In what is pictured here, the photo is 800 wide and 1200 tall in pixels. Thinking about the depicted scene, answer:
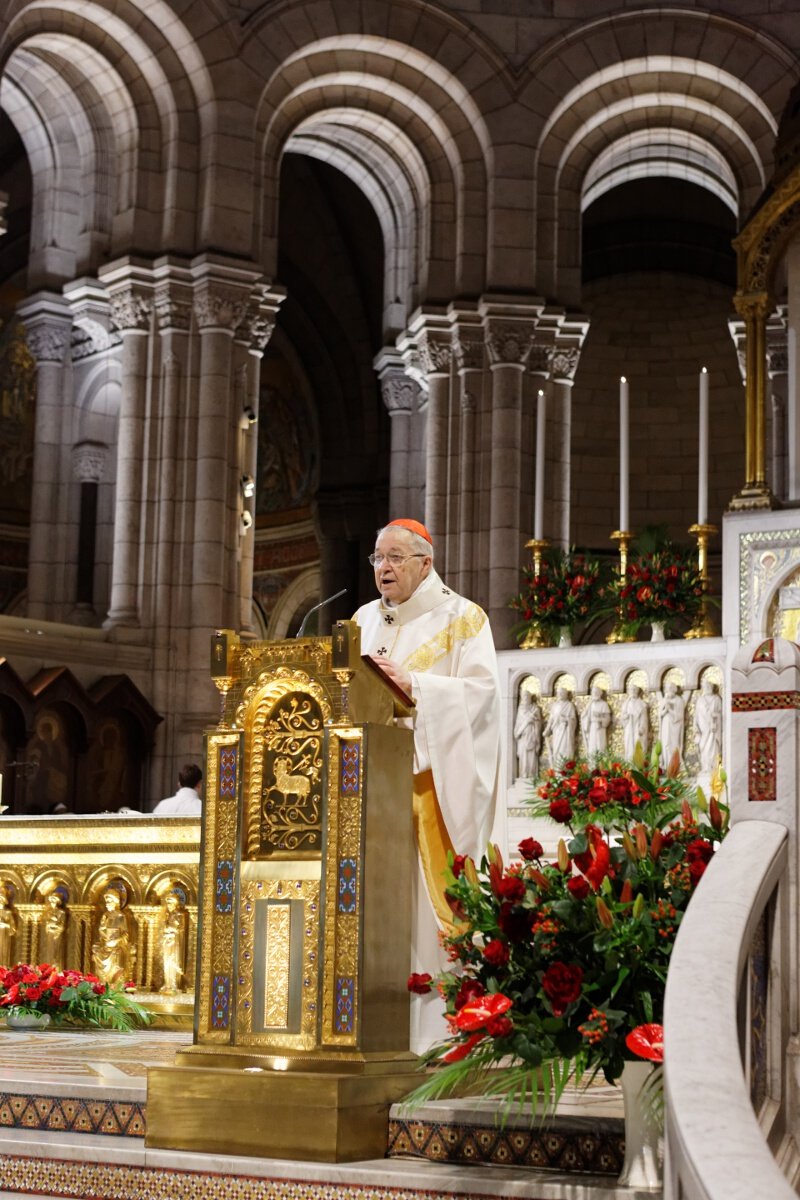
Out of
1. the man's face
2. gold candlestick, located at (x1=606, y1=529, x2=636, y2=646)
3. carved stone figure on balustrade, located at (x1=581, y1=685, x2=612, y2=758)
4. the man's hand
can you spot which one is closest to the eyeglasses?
the man's face

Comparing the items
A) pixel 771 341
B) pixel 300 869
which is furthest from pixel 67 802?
pixel 300 869

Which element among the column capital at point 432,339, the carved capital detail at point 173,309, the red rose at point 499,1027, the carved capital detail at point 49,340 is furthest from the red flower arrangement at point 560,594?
the red rose at point 499,1027

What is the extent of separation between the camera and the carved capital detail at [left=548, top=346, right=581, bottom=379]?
17.5 m

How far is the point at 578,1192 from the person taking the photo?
446 cm

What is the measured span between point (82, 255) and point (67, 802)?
556 centimetres

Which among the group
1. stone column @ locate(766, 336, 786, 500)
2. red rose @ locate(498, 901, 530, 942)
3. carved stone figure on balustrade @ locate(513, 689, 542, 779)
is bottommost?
red rose @ locate(498, 901, 530, 942)

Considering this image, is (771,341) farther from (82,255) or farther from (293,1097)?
(293,1097)

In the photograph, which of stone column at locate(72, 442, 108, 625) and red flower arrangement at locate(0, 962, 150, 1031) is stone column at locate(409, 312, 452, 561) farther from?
red flower arrangement at locate(0, 962, 150, 1031)

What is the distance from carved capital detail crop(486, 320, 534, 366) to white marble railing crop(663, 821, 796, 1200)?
40.6ft

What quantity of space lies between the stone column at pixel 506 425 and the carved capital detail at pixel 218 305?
2.36 meters

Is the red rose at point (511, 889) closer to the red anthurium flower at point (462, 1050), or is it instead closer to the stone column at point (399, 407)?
the red anthurium flower at point (462, 1050)

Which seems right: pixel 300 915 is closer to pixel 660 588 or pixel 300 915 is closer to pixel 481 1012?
pixel 481 1012

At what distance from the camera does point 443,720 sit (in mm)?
5984

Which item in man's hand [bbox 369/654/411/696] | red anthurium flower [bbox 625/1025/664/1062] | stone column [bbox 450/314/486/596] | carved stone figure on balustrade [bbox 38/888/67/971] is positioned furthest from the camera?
stone column [bbox 450/314/486/596]
